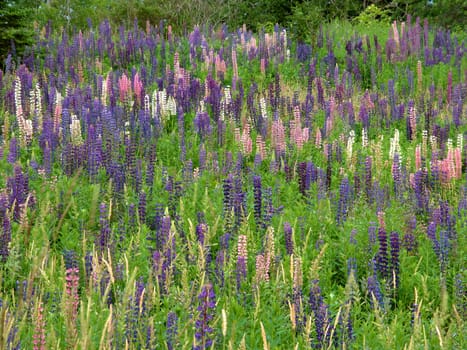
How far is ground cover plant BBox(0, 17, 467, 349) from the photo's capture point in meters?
3.19

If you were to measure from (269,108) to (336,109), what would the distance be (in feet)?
2.87

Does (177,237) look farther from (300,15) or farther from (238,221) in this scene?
(300,15)

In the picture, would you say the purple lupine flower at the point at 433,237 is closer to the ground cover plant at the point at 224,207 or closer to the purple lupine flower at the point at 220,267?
the ground cover plant at the point at 224,207

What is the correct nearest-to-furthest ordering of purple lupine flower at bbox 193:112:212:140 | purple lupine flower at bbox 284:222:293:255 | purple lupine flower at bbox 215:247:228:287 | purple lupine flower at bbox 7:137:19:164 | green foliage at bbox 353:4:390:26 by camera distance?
purple lupine flower at bbox 215:247:228:287, purple lupine flower at bbox 284:222:293:255, purple lupine flower at bbox 7:137:19:164, purple lupine flower at bbox 193:112:212:140, green foliage at bbox 353:4:390:26

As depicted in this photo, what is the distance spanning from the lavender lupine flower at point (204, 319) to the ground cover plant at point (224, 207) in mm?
21

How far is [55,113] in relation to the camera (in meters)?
6.71

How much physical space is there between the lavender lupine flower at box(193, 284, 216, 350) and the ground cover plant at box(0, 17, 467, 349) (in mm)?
21

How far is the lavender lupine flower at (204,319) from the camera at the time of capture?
2.45 metres

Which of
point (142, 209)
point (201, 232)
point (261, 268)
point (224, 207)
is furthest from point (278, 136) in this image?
point (261, 268)

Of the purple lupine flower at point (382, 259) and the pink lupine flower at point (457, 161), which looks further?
the pink lupine flower at point (457, 161)

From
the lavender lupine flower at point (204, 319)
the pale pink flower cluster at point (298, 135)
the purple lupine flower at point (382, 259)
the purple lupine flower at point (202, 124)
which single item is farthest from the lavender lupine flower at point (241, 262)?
the purple lupine flower at point (202, 124)

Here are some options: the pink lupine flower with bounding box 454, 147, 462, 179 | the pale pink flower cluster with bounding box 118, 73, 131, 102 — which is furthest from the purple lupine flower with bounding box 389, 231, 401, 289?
the pale pink flower cluster with bounding box 118, 73, 131, 102

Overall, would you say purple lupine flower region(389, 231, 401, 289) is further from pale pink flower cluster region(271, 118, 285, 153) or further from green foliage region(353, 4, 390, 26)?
green foliage region(353, 4, 390, 26)

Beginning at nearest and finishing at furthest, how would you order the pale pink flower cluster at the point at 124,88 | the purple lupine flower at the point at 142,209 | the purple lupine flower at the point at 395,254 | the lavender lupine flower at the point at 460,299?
the lavender lupine flower at the point at 460,299, the purple lupine flower at the point at 395,254, the purple lupine flower at the point at 142,209, the pale pink flower cluster at the point at 124,88
